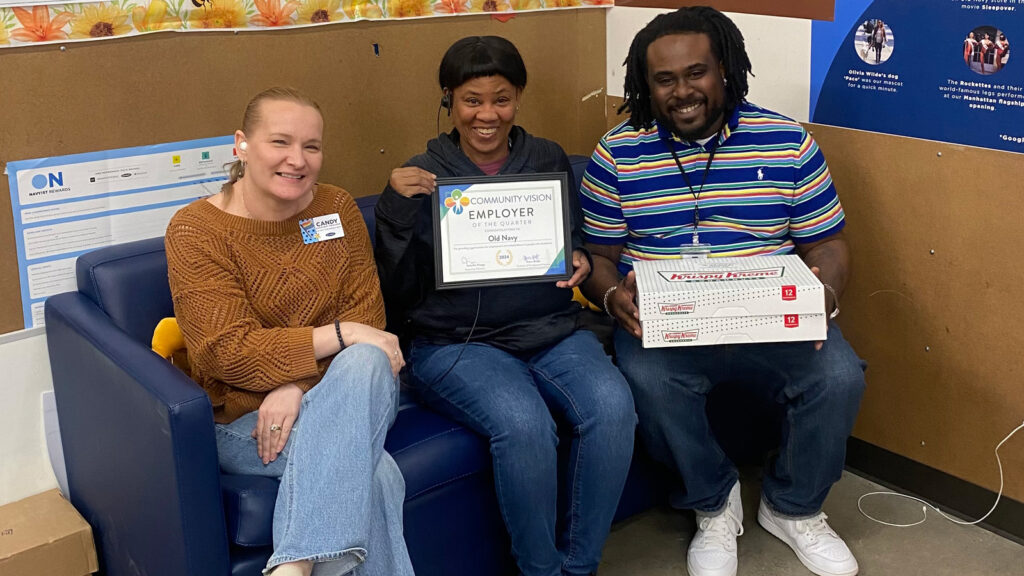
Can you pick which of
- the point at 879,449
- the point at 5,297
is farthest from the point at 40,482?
the point at 879,449

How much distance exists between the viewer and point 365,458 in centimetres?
193

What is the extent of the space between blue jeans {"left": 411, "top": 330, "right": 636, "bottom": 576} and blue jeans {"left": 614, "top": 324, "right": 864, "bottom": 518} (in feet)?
0.40

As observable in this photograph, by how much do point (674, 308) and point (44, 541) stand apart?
4.85 ft

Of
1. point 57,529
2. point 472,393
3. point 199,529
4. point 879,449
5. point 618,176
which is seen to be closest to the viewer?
point 199,529

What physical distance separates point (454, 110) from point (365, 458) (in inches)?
34.4

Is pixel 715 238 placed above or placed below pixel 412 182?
below

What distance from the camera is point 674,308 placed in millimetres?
2232

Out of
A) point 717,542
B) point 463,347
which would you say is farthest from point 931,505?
point 463,347

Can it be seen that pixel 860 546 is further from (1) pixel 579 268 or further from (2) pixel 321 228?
(2) pixel 321 228

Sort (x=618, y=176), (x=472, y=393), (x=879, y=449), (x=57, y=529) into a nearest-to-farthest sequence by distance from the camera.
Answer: (x=472, y=393) < (x=57, y=529) < (x=618, y=176) < (x=879, y=449)

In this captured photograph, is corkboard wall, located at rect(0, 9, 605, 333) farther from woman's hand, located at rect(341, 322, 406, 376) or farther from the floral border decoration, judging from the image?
woman's hand, located at rect(341, 322, 406, 376)

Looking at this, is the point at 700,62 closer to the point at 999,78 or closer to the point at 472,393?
the point at 999,78

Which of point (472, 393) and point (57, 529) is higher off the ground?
point (472, 393)

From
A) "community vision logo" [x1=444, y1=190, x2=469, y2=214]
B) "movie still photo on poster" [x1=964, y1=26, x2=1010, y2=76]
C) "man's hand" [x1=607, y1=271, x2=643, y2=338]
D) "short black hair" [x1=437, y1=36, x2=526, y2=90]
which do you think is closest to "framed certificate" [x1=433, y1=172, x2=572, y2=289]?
"community vision logo" [x1=444, y1=190, x2=469, y2=214]
